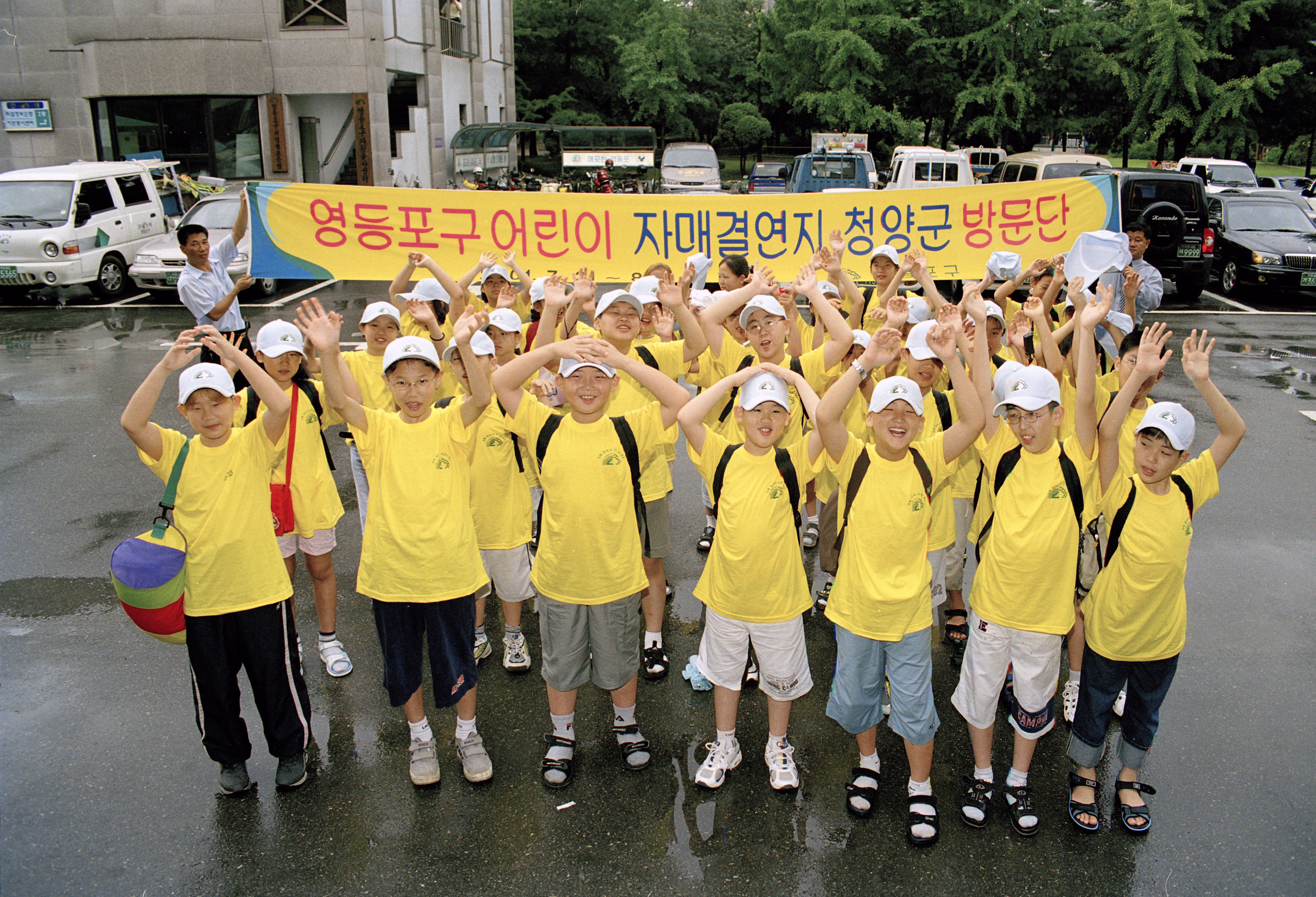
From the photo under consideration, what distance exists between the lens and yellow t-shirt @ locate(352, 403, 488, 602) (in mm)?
3910

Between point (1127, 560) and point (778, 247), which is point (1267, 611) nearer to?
point (1127, 560)

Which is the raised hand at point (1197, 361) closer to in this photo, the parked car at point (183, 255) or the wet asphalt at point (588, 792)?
the wet asphalt at point (588, 792)

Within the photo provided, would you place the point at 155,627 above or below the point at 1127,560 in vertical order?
below

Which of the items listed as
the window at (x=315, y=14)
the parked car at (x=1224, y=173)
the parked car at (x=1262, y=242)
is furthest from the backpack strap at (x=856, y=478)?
the window at (x=315, y=14)

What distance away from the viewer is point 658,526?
5.12 m

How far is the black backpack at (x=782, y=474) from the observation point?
3.86 m

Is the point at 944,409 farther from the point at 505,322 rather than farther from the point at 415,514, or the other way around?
the point at 415,514

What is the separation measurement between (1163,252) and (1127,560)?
13.7 metres

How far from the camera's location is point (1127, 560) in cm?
370

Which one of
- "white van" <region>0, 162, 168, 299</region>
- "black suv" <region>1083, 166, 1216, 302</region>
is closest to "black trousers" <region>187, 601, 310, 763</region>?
"white van" <region>0, 162, 168, 299</region>

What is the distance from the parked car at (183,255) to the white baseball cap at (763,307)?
12199 millimetres

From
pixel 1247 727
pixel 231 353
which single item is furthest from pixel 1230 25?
pixel 231 353

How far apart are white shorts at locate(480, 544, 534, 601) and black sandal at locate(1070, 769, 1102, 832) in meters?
2.67

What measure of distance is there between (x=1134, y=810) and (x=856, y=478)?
5.87ft
